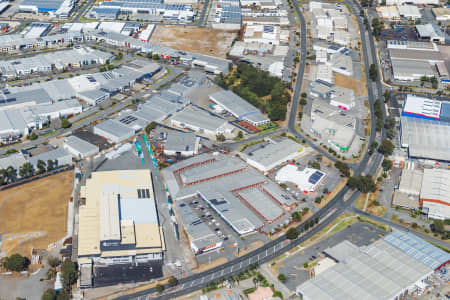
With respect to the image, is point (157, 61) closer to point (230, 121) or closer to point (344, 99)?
point (230, 121)

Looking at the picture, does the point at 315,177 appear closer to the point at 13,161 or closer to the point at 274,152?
the point at 274,152

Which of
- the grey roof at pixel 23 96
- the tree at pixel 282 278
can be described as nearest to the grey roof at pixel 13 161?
the grey roof at pixel 23 96

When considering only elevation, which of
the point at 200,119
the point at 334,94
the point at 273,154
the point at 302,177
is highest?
the point at 334,94

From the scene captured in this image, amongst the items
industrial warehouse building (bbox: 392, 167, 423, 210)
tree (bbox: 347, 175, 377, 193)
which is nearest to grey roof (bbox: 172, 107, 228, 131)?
tree (bbox: 347, 175, 377, 193)

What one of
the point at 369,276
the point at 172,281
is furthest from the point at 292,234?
the point at 172,281

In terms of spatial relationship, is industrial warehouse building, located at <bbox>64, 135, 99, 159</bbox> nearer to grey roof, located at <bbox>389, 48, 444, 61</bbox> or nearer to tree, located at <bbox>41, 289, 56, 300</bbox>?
tree, located at <bbox>41, 289, 56, 300</bbox>

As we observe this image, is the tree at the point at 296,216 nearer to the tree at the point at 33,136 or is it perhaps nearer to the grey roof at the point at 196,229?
the grey roof at the point at 196,229

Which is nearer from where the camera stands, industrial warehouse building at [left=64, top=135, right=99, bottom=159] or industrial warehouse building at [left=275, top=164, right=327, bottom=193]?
industrial warehouse building at [left=275, top=164, right=327, bottom=193]
